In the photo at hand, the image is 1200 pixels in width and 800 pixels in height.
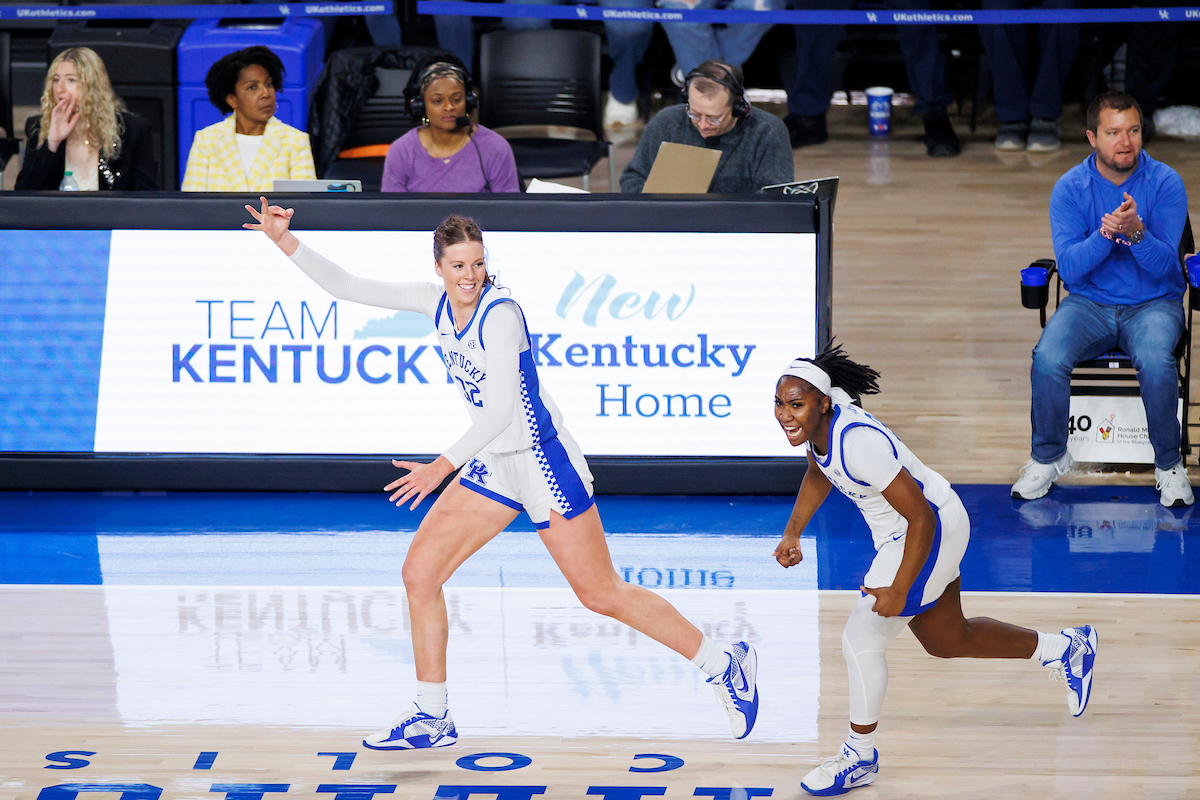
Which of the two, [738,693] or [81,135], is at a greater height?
[81,135]

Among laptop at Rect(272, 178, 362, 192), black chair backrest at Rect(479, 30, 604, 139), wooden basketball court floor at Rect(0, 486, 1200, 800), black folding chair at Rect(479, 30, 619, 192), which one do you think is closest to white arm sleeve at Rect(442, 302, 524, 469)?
wooden basketball court floor at Rect(0, 486, 1200, 800)

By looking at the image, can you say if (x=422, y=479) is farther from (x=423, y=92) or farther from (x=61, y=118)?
(x=61, y=118)

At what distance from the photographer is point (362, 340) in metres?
6.48

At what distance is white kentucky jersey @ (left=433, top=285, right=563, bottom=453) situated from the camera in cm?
427

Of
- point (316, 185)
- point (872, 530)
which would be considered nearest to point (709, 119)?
point (316, 185)

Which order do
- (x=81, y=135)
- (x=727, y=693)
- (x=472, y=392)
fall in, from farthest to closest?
(x=81, y=135)
(x=727, y=693)
(x=472, y=392)

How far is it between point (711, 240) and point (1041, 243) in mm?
4194

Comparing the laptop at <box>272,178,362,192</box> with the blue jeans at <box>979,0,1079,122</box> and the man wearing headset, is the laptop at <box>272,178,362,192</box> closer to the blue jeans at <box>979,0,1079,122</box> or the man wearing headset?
the man wearing headset

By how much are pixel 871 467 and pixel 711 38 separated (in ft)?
27.1

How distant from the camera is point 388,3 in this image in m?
10.2

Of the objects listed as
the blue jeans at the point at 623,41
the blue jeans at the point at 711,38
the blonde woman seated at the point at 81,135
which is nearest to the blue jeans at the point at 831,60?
the blue jeans at the point at 711,38

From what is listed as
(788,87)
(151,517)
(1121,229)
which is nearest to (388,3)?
(788,87)

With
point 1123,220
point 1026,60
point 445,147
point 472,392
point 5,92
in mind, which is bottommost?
point 472,392

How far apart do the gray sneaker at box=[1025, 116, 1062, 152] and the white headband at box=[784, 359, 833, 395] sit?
337 inches
